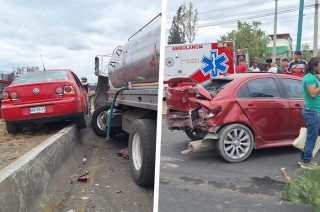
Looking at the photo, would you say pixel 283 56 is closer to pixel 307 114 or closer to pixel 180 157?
pixel 307 114

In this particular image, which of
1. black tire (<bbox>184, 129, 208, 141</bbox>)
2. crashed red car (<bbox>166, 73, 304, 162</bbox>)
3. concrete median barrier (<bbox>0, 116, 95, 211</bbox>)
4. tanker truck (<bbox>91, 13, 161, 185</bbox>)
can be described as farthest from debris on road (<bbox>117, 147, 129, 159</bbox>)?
black tire (<bbox>184, 129, 208, 141</bbox>)

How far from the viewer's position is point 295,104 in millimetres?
2404

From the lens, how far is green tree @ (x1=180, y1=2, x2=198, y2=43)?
1.81 m

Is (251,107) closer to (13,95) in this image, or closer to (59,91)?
(59,91)

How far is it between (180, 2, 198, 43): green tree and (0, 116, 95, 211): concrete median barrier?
1502 millimetres

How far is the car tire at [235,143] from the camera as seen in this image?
2877 millimetres

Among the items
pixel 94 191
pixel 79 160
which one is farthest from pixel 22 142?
pixel 94 191

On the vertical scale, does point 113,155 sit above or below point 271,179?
A: below

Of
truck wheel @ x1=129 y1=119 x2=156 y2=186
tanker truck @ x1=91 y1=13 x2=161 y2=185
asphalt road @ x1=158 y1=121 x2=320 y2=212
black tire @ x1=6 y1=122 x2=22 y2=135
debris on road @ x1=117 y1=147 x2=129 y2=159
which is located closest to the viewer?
asphalt road @ x1=158 y1=121 x2=320 y2=212

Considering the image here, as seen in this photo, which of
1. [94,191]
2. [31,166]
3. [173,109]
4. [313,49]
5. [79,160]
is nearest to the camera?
[173,109]

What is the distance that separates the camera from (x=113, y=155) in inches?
205

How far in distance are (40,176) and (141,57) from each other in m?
1.39

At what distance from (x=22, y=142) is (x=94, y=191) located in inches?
89.8

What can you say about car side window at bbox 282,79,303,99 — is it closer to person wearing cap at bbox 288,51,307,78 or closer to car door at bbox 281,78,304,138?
car door at bbox 281,78,304,138
